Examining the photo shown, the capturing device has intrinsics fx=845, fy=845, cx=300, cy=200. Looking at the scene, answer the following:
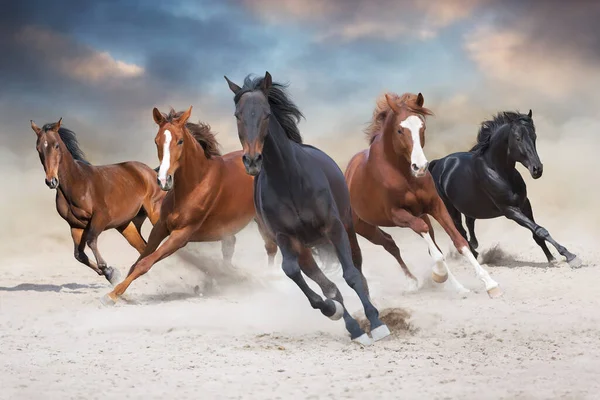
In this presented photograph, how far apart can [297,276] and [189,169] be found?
3238 millimetres

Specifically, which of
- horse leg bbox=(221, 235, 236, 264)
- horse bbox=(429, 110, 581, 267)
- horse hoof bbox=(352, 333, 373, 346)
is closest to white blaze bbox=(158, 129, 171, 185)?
horse hoof bbox=(352, 333, 373, 346)

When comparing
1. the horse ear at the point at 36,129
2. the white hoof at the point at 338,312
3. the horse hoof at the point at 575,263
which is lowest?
the white hoof at the point at 338,312

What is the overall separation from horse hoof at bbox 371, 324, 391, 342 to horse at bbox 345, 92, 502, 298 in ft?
7.13

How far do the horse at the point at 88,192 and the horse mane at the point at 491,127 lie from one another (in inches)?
181

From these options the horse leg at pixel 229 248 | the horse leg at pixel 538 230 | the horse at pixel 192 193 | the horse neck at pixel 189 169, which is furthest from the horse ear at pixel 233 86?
the horse leg at pixel 538 230

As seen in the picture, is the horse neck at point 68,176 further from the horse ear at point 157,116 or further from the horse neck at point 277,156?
the horse neck at point 277,156

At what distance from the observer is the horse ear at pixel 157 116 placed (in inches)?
346

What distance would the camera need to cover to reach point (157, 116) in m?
8.81

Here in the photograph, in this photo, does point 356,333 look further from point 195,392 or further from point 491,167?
point 491,167

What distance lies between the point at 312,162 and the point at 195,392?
7.76 feet

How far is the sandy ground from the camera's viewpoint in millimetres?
5051

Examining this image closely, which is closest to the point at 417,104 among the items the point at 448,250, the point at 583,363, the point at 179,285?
the point at 583,363

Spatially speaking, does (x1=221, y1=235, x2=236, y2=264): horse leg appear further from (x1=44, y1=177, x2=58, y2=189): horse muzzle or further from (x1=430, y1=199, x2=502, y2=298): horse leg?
(x1=430, y1=199, x2=502, y2=298): horse leg

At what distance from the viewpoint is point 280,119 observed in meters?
6.68
